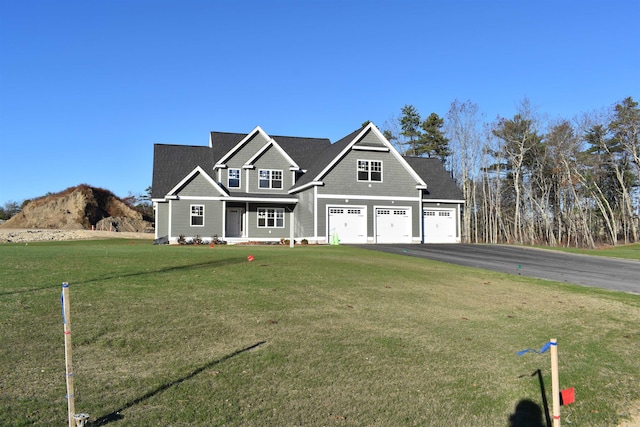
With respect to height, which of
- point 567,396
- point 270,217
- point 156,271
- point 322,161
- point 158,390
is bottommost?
point 567,396

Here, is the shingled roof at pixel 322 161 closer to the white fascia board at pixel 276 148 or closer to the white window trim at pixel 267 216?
the white fascia board at pixel 276 148

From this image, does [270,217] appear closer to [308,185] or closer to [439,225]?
[308,185]

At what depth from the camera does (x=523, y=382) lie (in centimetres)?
596

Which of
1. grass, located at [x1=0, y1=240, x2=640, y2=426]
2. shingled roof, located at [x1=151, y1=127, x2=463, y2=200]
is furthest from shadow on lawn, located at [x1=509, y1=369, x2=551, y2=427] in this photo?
shingled roof, located at [x1=151, y1=127, x2=463, y2=200]

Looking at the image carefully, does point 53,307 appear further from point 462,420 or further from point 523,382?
point 523,382

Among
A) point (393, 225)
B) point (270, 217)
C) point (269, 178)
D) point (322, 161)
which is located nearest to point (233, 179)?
point (269, 178)

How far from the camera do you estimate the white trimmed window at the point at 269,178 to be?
3466 centimetres

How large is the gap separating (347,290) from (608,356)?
5.19 meters

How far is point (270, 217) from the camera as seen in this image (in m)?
34.4

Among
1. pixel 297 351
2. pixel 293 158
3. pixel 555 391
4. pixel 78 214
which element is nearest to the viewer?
pixel 555 391

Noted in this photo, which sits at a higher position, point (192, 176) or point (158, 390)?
point (192, 176)

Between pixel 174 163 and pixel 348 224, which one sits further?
pixel 174 163

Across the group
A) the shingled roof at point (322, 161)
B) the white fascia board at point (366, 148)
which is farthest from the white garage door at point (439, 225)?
the shingled roof at point (322, 161)

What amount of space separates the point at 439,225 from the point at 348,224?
24.6 ft
